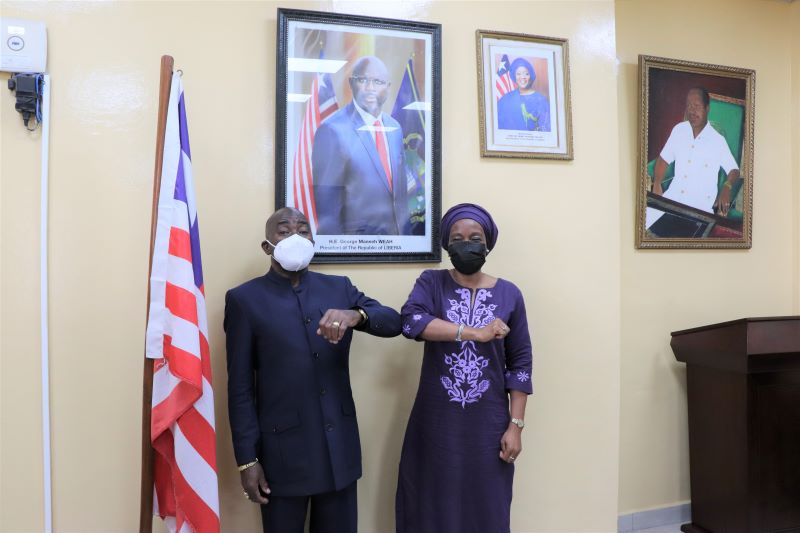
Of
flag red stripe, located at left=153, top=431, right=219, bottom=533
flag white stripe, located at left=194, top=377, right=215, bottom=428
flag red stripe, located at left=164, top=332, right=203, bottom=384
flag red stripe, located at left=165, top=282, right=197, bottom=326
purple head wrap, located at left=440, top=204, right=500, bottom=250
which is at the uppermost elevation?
purple head wrap, located at left=440, top=204, right=500, bottom=250

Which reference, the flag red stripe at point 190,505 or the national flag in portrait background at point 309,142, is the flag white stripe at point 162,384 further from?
the national flag in portrait background at point 309,142

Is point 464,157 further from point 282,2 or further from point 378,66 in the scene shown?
point 282,2

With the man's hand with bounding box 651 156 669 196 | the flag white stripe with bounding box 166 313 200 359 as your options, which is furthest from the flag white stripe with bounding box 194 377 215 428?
the man's hand with bounding box 651 156 669 196

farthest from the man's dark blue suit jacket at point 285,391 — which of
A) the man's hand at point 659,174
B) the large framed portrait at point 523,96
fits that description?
the man's hand at point 659,174

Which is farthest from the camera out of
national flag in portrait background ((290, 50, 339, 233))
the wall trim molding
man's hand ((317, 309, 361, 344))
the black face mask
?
the wall trim molding

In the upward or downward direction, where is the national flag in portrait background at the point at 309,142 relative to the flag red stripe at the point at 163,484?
upward

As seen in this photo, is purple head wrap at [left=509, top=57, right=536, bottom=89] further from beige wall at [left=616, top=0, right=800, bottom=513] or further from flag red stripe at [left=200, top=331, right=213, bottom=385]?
flag red stripe at [left=200, top=331, right=213, bottom=385]

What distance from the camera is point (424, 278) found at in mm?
1879

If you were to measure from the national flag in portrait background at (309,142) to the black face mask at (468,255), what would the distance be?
61 cm

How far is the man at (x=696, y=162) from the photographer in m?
2.76

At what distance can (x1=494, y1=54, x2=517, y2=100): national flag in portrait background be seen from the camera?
7.29ft

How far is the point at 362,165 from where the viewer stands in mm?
2088

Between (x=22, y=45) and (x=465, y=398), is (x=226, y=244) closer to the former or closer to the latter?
(x=22, y=45)

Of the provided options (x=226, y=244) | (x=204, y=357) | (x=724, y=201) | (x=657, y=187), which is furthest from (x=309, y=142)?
(x=724, y=201)
